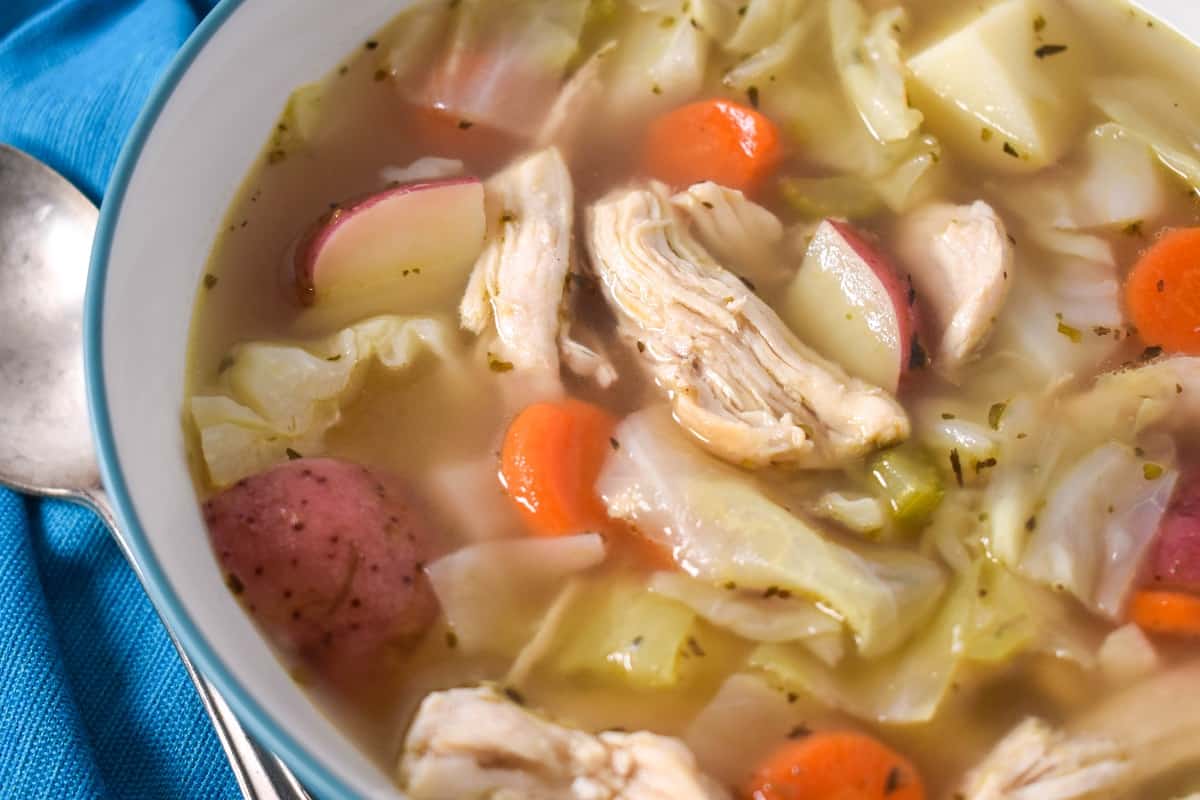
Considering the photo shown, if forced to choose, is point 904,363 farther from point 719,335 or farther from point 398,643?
point 398,643

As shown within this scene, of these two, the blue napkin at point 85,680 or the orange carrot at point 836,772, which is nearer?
the orange carrot at point 836,772

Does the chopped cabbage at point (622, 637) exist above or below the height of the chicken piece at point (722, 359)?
below

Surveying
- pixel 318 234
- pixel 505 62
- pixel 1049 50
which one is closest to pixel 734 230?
pixel 505 62

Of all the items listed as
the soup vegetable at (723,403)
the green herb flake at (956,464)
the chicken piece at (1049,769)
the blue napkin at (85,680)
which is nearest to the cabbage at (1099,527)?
the soup vegetable at (723,403)

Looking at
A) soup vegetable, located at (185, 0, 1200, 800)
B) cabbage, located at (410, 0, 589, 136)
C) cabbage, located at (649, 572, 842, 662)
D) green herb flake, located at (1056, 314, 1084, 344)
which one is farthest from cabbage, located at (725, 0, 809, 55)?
cabbage, located at (649, 572, 842, 662)

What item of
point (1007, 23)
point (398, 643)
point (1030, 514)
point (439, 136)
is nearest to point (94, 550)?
point (398, 643)

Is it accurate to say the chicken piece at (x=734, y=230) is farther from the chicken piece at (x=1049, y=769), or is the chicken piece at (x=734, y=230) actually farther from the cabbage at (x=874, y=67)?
the chicken piece at (x=1049, y=769)

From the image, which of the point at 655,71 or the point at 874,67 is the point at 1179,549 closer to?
the point at 874,67
